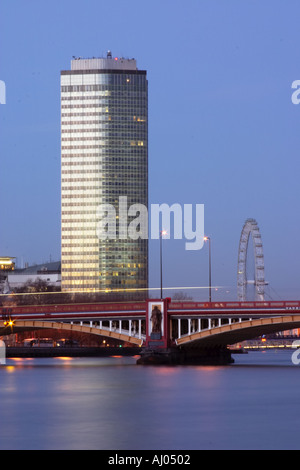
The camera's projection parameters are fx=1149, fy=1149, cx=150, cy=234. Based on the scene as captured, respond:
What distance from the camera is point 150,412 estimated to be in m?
56.4

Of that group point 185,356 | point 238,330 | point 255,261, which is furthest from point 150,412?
point 255,261

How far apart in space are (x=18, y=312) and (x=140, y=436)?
81.0 metres

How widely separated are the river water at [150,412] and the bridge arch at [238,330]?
18.7 meters

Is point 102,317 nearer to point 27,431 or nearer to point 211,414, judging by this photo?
point 211,414

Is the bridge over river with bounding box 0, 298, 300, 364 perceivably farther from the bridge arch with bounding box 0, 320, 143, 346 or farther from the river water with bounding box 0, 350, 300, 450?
the river water with bounding box 0, 350, 300, 450

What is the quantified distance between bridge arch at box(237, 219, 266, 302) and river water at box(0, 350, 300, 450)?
7327 cm

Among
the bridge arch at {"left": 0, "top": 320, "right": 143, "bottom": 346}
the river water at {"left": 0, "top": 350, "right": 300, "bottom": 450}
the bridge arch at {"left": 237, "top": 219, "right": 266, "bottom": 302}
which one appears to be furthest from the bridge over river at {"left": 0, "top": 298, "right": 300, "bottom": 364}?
the bridge arch at {"left": 237, "top": 219, "right": 266, "bottom": 302}

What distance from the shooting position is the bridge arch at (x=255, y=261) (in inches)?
6535

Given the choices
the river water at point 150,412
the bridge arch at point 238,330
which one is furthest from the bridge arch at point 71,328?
the river water at point 150,412

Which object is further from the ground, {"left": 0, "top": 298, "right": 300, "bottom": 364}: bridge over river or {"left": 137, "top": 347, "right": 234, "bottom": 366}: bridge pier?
{"left": 0, "top": 298, "right": 300, "bottom": 364}: bridge over river

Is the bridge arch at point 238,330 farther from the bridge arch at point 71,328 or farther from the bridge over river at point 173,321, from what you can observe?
Result: the bridge arch at point 71,328

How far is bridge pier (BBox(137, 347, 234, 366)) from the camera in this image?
384 ft
